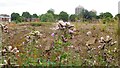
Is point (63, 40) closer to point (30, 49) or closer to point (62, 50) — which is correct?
point (62, 50)

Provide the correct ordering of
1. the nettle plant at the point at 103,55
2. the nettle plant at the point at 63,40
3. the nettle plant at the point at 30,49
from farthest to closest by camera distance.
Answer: the nettle plant at the point at 30,49
the nettle plant at the point at 103,55
the nettle plant at the point at 63,40

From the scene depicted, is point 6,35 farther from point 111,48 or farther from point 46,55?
point 111,48

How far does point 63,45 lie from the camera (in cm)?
641

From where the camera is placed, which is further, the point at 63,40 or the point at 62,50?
the point at 62,50

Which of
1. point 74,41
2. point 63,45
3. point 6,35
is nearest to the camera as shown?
point 63,45

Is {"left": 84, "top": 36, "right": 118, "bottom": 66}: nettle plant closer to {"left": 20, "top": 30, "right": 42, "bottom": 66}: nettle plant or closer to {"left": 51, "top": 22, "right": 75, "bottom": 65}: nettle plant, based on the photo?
{"left": 51, "top": 22, "right": 75, "bottom": 65}: nettle plant

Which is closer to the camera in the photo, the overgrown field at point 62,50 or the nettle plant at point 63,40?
the nettle plant at point 63,40

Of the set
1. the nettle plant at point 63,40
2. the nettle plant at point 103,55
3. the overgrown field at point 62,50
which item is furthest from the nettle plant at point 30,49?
the nettle plant at point 103,55

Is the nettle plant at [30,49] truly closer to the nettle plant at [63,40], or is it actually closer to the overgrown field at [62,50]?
the overgrown field at [62,50]

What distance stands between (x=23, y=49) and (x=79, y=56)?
3.61 ft

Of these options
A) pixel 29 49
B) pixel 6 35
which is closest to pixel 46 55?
pixel 29 49

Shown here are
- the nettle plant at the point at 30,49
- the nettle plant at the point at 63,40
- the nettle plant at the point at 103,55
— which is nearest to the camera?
the nettle plant at the point at 63,40

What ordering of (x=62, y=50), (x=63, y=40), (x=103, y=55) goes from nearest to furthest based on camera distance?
1. (x=63, y=40)
2. (x=103, y=55)
3. (x=62, y=50)

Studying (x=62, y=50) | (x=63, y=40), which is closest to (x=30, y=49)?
(x=62, y=50)
